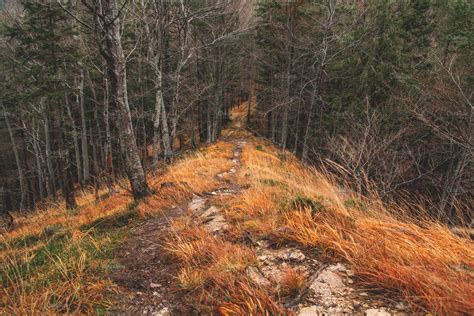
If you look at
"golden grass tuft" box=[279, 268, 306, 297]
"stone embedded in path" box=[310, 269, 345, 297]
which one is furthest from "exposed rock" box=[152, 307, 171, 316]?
"stone embedded in path" box=[310, 269, 345, 297]

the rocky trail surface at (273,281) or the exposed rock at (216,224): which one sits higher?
the rocky trail surface at (273,281)

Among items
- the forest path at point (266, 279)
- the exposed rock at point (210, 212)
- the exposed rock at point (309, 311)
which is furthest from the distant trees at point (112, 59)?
the exposed rock at point (309, 311)

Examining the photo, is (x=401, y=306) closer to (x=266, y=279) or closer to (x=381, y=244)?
(x=381, y=244)

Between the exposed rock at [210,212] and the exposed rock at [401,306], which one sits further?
the exposed rock at [210,212]

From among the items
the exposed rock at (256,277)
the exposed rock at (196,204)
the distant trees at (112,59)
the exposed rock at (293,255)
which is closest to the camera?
the exposed rock at (256,277)

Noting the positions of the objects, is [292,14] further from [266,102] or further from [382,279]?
[382,279]

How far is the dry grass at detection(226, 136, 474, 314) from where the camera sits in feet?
5.31

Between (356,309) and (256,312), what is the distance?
2.24 ft

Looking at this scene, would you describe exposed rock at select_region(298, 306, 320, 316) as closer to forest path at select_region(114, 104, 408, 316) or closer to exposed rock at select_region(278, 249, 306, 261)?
forest path at select_region(114, 104, 408, 316)

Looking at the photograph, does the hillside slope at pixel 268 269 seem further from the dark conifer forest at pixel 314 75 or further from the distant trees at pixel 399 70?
the distant trees at pixel 399 70

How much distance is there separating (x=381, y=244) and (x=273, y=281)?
1000mm

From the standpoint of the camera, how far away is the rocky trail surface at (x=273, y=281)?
1.73 meters

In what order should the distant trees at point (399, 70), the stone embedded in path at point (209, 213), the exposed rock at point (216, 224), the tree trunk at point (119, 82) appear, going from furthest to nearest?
the distant trees at point (399, 70) → the tree trunk at point (119, 82) → the stone embedded in path at point (209, 213) → the exposed rock at point (216, 224)

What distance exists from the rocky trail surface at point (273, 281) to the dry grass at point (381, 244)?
134mm
